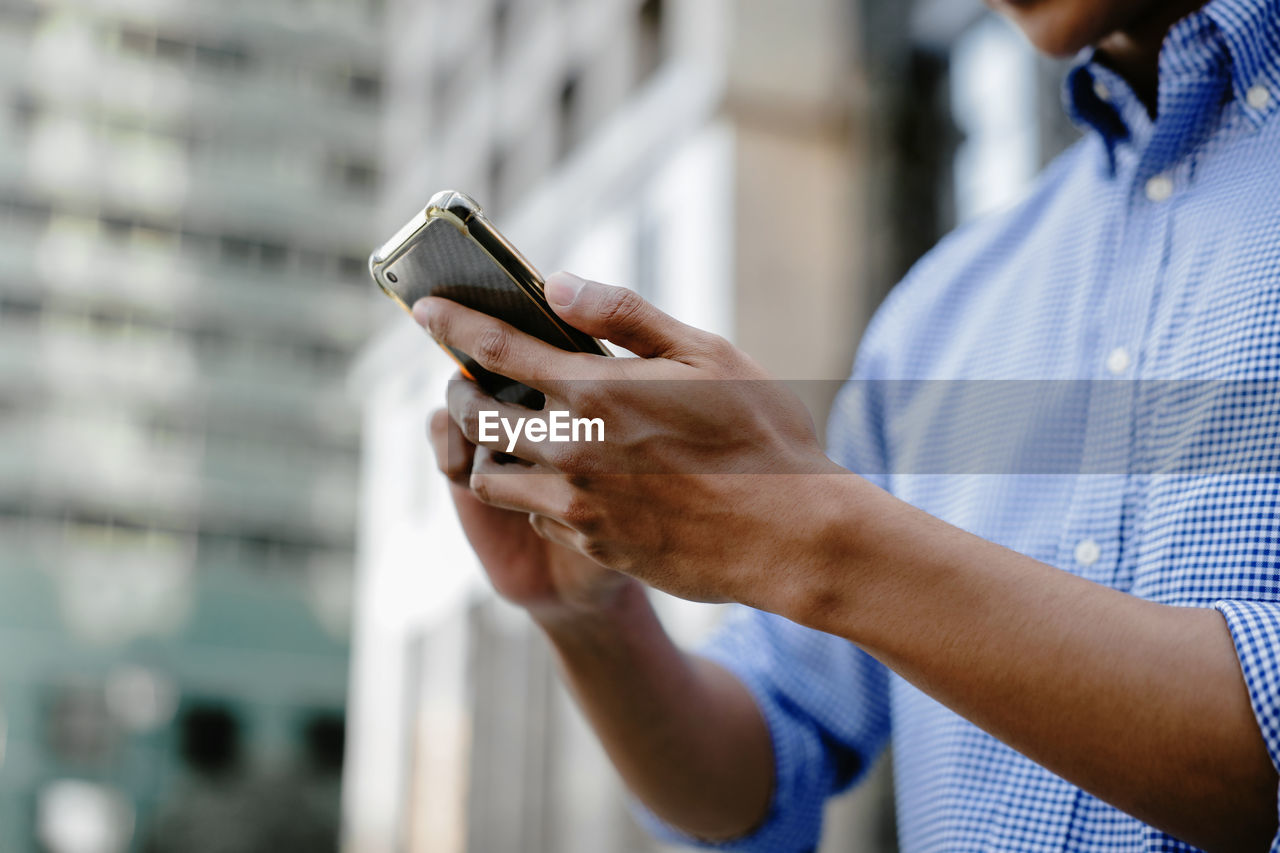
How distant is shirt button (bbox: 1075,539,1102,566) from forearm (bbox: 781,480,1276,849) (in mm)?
404

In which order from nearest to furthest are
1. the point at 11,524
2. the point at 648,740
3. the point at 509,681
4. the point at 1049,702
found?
the point at 1049,702 < the point at 648,740 < the point at 509,681 < the point at 11,524

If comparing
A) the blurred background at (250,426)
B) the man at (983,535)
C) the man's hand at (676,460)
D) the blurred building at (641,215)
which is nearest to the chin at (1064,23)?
the man at (983,535)

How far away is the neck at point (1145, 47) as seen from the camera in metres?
1.61

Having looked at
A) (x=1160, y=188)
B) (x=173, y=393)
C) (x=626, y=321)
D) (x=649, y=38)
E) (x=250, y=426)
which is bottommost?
(x=250, y=426)

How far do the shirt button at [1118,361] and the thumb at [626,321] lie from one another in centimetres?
66

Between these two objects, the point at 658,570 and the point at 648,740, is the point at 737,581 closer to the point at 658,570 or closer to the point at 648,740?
the point at 658,570

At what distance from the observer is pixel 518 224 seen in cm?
1705

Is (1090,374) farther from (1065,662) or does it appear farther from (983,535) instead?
(1065,662)

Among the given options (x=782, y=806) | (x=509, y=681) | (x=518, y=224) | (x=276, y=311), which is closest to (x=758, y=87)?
(x=518, y=224)

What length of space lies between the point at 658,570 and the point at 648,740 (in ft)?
1.74

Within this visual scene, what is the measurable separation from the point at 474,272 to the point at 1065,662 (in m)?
0.66

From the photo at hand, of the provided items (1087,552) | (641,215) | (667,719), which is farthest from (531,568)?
(641,215)

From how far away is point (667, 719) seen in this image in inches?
60.3

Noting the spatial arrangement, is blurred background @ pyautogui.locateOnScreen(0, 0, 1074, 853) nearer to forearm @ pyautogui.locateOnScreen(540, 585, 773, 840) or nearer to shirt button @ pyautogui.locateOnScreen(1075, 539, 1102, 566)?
forearm @ pyautogui.locateOnScreen(540, 585, 773, 840)
